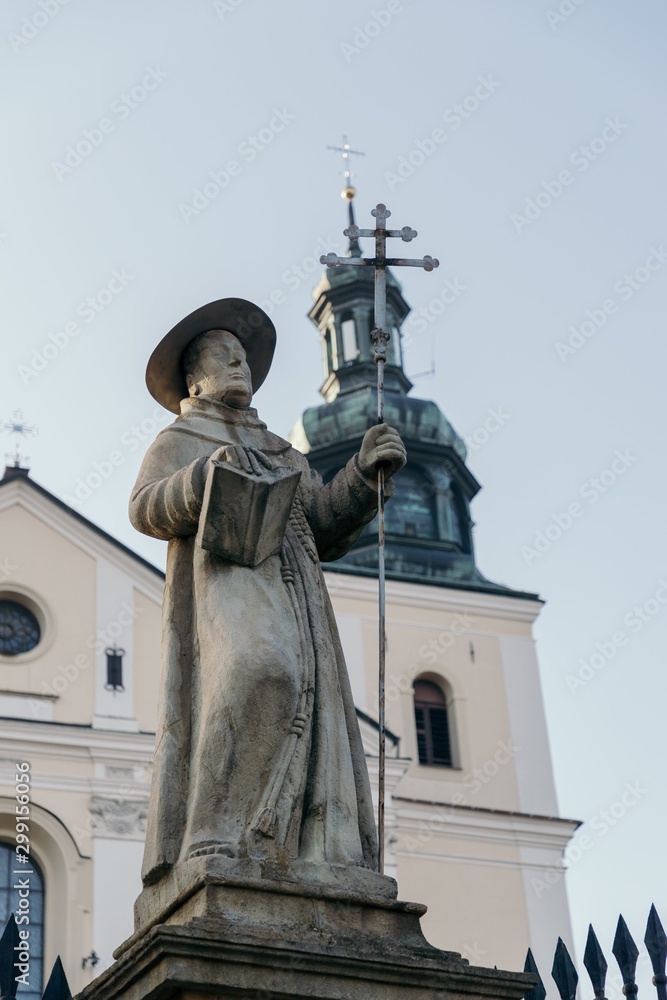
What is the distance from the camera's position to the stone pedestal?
4.12 metres

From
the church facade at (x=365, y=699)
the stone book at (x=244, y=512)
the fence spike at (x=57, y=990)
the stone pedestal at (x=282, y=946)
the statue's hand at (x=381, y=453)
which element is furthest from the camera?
the church facade at (x=365, y=699)

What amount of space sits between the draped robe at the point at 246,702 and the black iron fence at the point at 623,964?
32.8 inches

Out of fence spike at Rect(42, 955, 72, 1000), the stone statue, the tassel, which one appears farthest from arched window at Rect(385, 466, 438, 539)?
the tassel

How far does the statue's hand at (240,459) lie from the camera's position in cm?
494

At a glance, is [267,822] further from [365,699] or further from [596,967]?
[365,699]

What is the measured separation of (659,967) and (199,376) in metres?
2.46

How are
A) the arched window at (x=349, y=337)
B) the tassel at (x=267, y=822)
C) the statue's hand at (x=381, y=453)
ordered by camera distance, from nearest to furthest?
the tassel at (x=267, y=822), the statue's hand at (x=381, y=453), the arched window at (x=349, y=337)

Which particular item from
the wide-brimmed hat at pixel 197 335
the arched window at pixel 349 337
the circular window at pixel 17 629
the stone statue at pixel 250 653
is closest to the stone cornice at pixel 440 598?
the arched window at pixel 349 337

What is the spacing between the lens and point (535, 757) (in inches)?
1057

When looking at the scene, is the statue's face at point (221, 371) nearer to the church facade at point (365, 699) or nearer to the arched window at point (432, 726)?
the church facade at point (365, 699)

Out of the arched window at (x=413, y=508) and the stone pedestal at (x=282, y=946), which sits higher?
the arched window at (x=413, y=508)

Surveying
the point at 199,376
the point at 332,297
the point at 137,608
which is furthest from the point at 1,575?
the point at 199,376

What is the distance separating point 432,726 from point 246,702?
871 inches

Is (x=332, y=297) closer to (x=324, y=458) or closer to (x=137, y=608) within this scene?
(x=324, y=458)
